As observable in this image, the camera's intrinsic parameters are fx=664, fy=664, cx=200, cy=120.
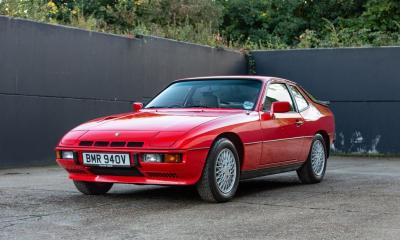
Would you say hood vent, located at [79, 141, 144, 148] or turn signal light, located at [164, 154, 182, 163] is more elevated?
hood vent, located at [79, 141, 144, 148]

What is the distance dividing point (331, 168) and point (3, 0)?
6304 mm

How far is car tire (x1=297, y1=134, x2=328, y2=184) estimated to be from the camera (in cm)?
845

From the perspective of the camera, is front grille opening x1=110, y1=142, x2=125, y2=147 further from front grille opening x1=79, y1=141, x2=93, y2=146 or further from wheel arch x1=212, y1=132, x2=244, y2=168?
wheel arch x1=212, y1=132, x2=244, y2=168

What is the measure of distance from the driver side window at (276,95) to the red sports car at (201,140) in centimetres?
1

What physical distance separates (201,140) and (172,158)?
35 centimetres

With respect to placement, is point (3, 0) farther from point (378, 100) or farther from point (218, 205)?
point (378, 100)

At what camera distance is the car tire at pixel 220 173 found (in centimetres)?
639

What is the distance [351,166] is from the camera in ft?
39.2

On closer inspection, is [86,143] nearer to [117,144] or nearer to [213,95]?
[117,144]

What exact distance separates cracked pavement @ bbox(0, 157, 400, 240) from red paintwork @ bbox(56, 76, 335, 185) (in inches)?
13.1

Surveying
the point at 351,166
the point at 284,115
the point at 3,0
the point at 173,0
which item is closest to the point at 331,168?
the point at 351,166

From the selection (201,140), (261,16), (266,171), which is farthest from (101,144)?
(261,16)

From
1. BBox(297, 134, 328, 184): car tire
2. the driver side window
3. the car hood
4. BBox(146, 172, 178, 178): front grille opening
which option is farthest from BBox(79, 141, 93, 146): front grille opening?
BBox(297, 134, 328, 184): car tire

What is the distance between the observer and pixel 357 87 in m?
15.4
